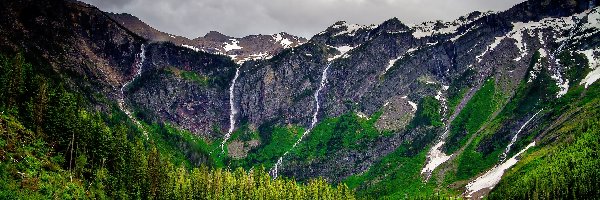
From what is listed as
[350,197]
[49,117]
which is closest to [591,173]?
[350,197]

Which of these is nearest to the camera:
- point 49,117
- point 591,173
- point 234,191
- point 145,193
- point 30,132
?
point 30,132

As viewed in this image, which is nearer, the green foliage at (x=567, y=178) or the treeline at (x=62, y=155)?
the treeline at (x=62, y=155)

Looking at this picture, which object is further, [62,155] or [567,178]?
[567,178]

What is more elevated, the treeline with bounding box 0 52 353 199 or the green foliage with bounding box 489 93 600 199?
the treeline with bounding box 0 52 353 199

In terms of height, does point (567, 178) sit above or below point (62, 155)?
below

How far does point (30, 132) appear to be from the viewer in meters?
103

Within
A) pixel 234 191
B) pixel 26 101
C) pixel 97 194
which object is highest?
pixel 26 101

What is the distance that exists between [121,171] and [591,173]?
492 ft

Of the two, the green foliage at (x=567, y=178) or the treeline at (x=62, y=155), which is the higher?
the treeline at (x=62, y=155)

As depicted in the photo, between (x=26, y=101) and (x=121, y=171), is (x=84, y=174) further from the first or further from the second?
(x=26, y=101)

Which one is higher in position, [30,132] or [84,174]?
[30,132]

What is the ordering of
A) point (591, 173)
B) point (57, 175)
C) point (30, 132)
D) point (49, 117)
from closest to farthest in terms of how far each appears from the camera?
1. point (57, 175)
2. point (30, 132)
3. point (49, 117)
4. point (591, 173)

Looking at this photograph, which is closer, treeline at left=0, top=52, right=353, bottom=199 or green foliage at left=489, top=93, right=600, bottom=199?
treeline at left=0, top=52, right=353, bottom=199

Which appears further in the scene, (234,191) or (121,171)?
(234,191)
